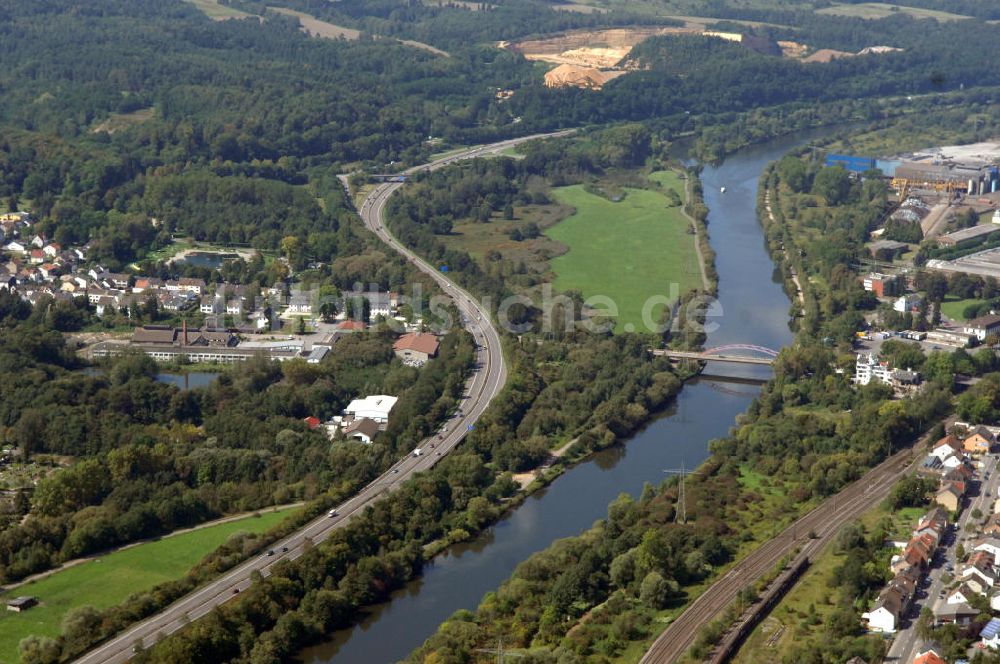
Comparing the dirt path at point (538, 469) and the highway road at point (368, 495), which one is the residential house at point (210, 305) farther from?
the dirt path at point (538, 469)

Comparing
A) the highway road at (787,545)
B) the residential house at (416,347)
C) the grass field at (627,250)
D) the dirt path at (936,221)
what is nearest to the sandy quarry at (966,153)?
the dirt path at (936,221)

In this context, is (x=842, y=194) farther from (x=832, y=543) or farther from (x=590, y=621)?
(x=590, y=621)

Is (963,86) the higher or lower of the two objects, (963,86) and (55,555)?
the higher

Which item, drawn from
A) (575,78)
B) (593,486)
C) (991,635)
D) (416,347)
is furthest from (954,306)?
(575,78)

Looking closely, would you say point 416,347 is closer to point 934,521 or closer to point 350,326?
point 350,326

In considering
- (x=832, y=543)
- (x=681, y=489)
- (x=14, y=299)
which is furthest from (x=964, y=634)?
(x=14, y=299)
